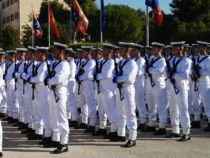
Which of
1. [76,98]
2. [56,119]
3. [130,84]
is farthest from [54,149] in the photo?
[76,98]

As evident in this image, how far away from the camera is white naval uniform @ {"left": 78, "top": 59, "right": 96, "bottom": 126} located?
12027 mm

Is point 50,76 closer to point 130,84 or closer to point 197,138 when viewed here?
point 130,84

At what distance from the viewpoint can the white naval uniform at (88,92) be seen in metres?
12.0

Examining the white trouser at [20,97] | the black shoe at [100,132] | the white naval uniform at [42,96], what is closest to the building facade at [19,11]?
the white trouser at [20,97]

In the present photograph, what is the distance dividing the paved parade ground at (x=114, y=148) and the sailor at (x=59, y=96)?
37 centimetres

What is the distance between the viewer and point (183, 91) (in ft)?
33.6

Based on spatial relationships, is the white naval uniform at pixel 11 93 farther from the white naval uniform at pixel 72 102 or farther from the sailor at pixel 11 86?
the white naval uniform at pixel 72 102

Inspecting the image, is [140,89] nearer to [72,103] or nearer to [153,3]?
[72,103]

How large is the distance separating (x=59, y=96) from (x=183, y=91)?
3072 millimetres

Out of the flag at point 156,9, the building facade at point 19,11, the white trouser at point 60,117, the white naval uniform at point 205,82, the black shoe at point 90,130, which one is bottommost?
the black shoe at point 90,130

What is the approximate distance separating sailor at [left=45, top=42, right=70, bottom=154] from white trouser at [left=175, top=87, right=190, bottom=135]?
2840 mm

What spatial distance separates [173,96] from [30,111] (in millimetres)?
3786

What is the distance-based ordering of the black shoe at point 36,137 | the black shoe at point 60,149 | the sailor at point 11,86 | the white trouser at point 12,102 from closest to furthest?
the black shoe at point 60,149 → the black shoe at point 36,137 → the sailor at point 11,86 → the white trouser at point 12,102

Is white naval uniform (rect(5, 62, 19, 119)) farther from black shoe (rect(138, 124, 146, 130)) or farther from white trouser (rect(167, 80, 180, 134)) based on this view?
white trouser (rect(167, 80, 180, 134))
